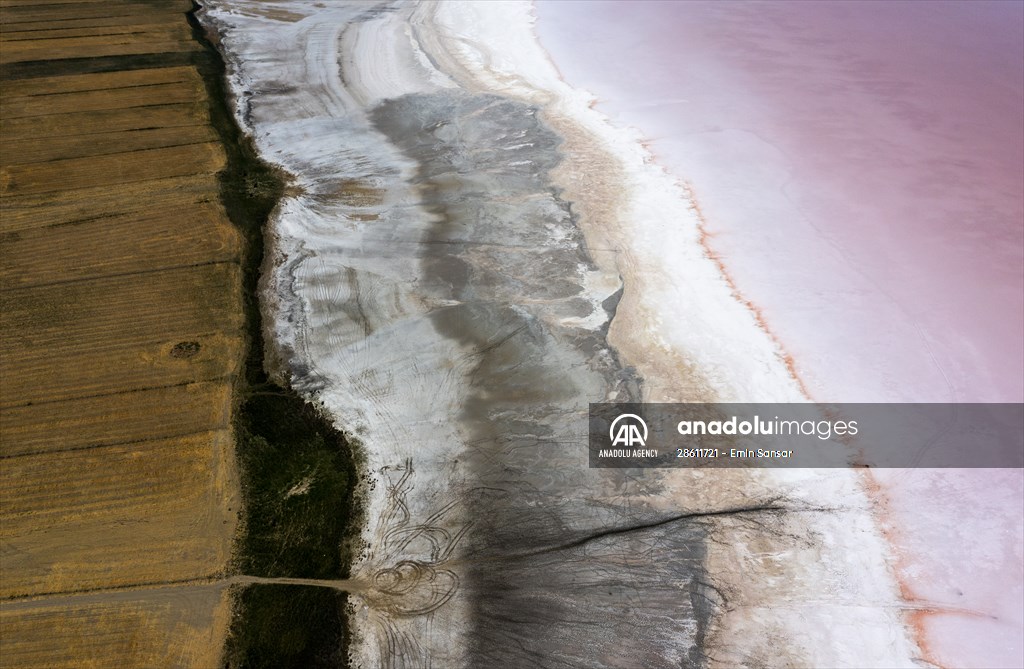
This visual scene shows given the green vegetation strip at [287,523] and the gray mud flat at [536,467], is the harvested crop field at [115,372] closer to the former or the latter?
the green vegetation strip at [287,523]

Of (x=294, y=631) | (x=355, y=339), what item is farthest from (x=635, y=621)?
(x=355, y=339)

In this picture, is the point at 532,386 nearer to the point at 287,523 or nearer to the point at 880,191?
the point at 287,523

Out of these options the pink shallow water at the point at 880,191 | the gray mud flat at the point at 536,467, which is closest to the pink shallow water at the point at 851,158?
the pink shallow water at the point at 880,191

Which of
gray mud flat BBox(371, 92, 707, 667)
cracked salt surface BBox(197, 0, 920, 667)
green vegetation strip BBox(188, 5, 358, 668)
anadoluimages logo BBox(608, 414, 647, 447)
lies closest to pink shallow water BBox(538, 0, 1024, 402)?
cracked salt surface BBox(197, 0, 920, 667)

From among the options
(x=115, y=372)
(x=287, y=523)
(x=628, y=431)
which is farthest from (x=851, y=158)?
(x=115, y=372)

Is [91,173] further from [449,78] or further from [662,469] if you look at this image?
[662,469]
